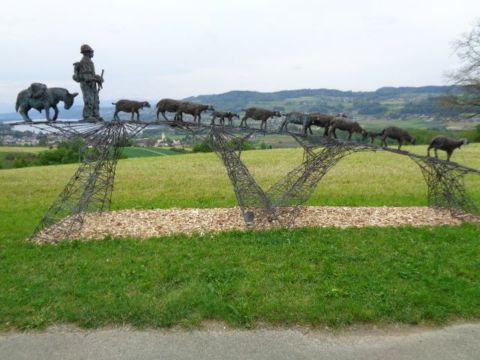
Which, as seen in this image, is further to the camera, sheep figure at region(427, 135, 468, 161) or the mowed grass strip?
sheep figure at region(427, 135, 468, 161)

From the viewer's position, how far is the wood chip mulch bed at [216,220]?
34.6ft

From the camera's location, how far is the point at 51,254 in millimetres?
8961

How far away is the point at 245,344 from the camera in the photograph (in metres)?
5.55

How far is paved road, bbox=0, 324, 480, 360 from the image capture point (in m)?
5.36

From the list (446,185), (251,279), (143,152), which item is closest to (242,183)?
(251,279)

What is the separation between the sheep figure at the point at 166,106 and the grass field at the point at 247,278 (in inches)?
124

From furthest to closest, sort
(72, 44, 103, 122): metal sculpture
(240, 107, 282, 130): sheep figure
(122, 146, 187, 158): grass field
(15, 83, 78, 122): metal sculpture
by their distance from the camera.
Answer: (122, 146, 187, 158): grass field → (240, 107, 282, 130): sheep figure → (72, 44, 103, 122): metal sculpture → (15, 83, 78, 122): metal sculpture

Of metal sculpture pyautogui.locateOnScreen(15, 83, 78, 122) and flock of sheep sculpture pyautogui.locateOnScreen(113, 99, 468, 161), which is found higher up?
metal sculpture pyautogui.locateOnScreen(15, 83, 78, 122)

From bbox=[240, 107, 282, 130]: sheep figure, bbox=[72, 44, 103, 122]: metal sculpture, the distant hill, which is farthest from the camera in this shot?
the distant hill

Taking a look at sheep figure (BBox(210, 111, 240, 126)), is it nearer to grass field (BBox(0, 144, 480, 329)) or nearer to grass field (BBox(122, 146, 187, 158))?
grass field (BBox(0, 144, 480, 329))

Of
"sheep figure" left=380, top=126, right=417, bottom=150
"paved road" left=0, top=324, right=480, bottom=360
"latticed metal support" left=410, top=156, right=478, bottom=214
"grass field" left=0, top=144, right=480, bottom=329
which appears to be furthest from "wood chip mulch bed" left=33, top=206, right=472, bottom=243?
"paved road" left=0, top=324, right=480, bottom=360

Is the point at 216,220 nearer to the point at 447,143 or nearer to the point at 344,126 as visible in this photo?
the point at 344,126

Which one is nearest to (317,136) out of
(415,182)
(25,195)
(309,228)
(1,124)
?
(309,228)

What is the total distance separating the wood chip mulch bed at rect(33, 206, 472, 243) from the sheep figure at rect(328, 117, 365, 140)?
8.15ft
